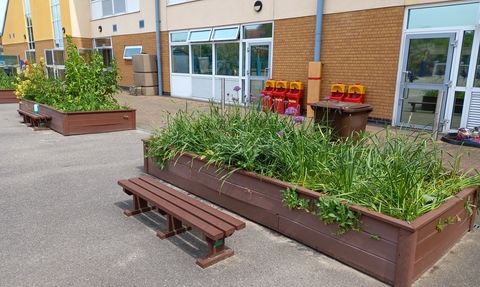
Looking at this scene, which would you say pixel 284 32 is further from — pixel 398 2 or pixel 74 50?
pixel 74 50

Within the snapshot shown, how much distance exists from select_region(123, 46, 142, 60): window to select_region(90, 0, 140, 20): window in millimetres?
1661

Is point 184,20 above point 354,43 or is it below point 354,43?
above

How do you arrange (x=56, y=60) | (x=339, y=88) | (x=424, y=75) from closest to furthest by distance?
1. (x=424, y=75)
2. (x=339, y=88)
3. (x=56, y=60)

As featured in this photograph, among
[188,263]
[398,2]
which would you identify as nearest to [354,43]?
[398,2]

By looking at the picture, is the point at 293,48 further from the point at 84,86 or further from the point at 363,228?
the point at 363,228

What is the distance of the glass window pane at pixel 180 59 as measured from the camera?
15.4 m

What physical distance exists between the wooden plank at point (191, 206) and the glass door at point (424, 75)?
617 centimetres

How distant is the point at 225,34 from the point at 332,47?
4.57 meters

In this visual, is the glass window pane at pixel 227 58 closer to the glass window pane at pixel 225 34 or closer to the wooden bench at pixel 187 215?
the glass window pane at pixel 225 34

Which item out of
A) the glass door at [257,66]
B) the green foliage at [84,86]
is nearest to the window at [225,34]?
the glass door at [257,66]

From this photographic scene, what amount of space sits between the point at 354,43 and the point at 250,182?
6946 millimetres

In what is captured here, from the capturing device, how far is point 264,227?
381 cm

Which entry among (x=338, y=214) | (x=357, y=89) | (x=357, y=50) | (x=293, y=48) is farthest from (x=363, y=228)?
(x=293, y=48)

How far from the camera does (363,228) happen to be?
2.92 metres
